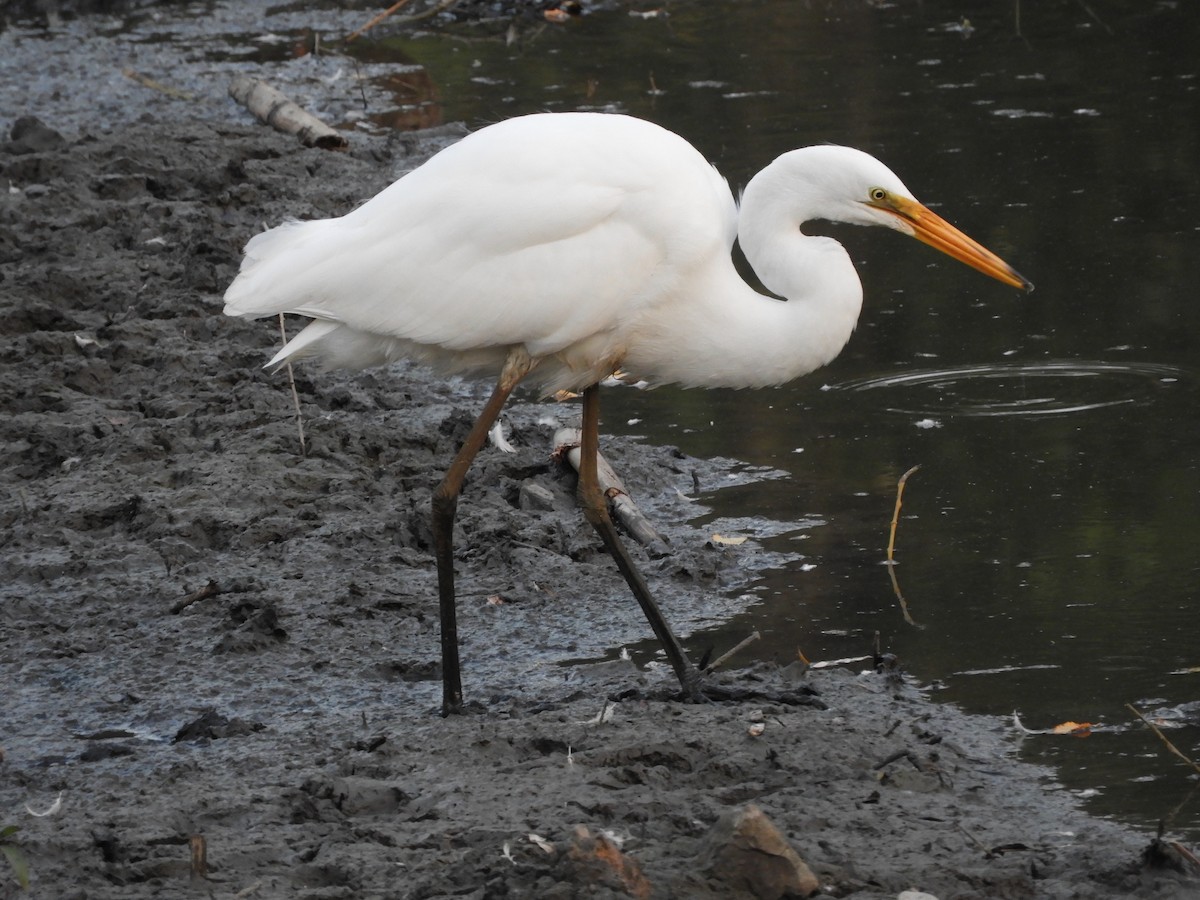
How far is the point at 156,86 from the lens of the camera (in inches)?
540

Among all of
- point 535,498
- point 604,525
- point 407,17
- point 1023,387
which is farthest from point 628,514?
point 407,17

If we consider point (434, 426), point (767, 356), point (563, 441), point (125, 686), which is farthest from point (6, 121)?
point (767, 356)

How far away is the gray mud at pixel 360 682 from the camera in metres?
3.77

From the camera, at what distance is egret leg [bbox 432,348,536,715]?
4957 millimetres

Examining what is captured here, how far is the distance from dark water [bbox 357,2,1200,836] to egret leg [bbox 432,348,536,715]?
35.8 inches

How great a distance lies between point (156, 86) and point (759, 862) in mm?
11666

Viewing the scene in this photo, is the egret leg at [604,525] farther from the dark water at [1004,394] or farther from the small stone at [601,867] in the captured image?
the small stone at [601,867]

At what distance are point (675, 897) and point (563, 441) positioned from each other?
3.41m

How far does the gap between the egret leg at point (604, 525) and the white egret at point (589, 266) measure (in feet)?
0.05

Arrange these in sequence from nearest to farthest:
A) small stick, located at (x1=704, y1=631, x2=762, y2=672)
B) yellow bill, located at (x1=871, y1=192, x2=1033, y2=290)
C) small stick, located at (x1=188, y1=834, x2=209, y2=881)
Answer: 1. small stick, located at (x1=188, y1=834, x2=209, y2=881)
2. yellow bill, located at (x1=871, y1=192, x2=1033, y2=290)
3. small stick, located at (x1=704, y1=631, x2=762, y2=672)

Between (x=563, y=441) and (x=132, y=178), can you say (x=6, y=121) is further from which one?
(x=563, y=441)

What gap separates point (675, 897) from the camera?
3.46m

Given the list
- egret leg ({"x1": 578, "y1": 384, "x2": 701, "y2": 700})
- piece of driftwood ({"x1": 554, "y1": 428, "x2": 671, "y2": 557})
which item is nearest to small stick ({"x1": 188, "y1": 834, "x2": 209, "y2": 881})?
egret leg ({"x1": 578, "y1": 384, "x2": 701, "y2": 700})

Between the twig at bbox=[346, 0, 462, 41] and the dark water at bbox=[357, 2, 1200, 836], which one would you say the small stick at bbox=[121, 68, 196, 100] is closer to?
the twig at bbox=[346, 0, 462, 41]
